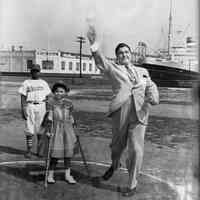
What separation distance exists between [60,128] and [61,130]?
0.06 feet

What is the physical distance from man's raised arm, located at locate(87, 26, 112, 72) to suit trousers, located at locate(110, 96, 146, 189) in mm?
293

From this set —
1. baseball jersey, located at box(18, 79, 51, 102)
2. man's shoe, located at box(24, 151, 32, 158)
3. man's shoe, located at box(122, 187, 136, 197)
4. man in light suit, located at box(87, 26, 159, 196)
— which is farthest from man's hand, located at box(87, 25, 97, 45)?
man's shoe, located at box(24, 151, 32, 158)

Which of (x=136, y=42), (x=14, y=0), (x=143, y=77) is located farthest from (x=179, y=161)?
(x=14, y=0)

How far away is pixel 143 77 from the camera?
2443 millimetres

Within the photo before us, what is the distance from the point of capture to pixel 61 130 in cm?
261

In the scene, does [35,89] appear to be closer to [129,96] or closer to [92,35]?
[92,35]

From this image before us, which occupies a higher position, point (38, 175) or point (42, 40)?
point (42, 40)

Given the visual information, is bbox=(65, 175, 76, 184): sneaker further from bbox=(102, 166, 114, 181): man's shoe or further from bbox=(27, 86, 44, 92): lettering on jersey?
bbox=(27, 86, 44, 92): lettering on jersey

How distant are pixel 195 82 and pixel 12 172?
5.59 ft

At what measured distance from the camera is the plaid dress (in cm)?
259

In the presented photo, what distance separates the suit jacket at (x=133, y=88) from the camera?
7.92ft

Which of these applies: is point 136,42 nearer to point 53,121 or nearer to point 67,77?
point 67,77

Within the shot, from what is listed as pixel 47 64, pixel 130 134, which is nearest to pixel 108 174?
pixel 130 134

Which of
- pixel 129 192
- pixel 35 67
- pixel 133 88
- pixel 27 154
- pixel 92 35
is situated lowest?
pixel 129 192
